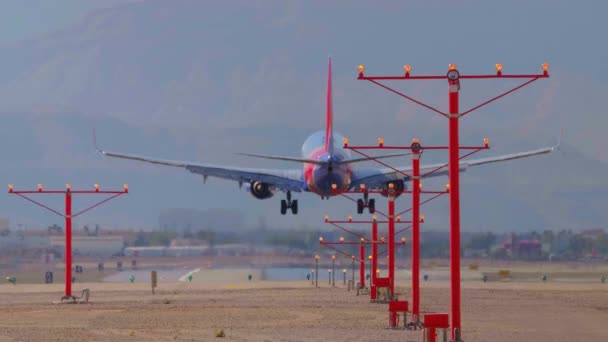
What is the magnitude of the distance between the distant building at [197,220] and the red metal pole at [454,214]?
10954cm

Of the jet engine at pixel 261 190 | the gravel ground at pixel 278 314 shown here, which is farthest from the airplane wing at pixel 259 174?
the gravel ground at pixel 278 314

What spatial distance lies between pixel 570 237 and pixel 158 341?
126 metres

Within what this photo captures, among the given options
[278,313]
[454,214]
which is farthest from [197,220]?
[454,214]

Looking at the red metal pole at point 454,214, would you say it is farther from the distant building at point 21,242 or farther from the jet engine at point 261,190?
the distant building at point 21,242

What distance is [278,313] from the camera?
65.9 metres

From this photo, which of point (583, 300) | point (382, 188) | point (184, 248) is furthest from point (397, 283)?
point (184, 248)

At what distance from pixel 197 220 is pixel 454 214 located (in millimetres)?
120559

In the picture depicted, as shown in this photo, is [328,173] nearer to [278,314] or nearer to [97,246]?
[278,314]

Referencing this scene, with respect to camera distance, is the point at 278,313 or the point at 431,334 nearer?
the point at 431,334

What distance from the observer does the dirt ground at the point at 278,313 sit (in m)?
52.4

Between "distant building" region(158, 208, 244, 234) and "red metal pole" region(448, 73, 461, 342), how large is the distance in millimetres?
109544

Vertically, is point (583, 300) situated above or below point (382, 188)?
below

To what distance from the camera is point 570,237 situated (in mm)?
170875

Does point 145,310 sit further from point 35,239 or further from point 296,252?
point 35,239
